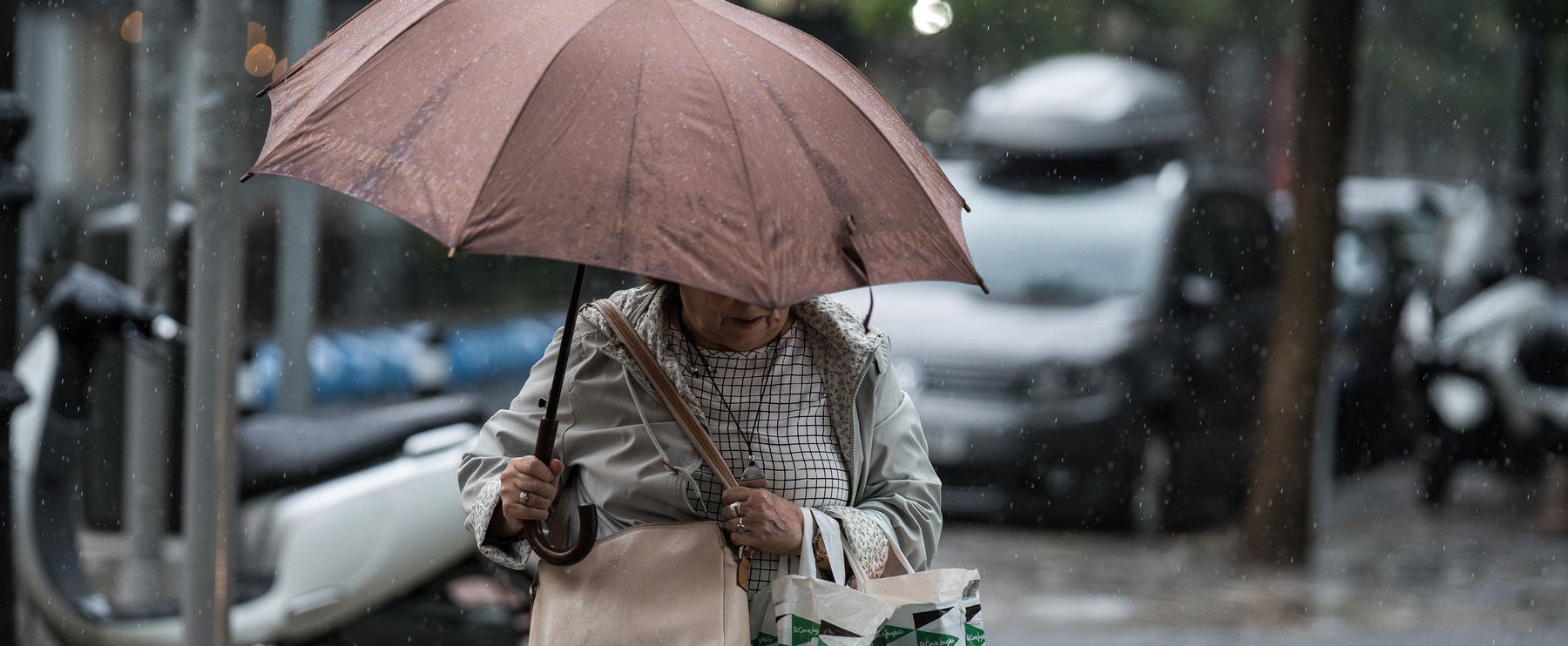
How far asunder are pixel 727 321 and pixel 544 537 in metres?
0.47

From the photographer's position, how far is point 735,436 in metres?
2.90

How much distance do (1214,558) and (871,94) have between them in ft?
20.1

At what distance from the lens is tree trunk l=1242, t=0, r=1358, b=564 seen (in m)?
7.94

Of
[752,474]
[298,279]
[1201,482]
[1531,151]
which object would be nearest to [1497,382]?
[1201,482]

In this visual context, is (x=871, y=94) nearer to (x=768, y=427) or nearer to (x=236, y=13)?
(x=768, y=427)

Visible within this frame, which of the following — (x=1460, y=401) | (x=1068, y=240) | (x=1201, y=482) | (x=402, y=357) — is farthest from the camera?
(x=1460, y=401)

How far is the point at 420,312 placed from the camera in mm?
12867

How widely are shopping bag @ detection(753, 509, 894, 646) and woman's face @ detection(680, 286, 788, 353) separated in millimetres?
423

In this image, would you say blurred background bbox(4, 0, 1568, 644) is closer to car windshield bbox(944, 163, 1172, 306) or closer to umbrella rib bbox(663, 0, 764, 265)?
car windshield bbox(944, 163, 1172, 306)

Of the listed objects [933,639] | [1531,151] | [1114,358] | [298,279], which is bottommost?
[933,639]

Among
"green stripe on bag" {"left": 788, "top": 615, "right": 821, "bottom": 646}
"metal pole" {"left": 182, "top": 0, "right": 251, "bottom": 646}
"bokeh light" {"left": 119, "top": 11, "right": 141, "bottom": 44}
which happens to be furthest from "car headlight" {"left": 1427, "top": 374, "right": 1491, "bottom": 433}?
"bokeh light" {"left": 119, "top": 11, "right": 141, "bottom": 44}

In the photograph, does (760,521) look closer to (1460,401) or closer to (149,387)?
(149,387)

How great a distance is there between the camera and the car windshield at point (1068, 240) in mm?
9555

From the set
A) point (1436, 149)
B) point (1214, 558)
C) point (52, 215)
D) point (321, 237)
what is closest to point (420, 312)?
point (52, 215)
